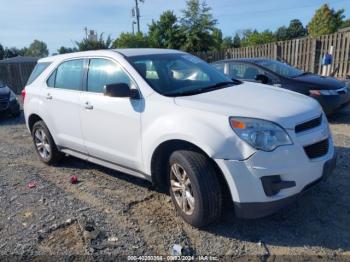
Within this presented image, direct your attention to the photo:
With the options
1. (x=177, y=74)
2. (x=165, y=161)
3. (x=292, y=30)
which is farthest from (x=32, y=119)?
(x=292, y=30)

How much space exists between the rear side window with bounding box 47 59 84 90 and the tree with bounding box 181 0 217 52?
2476 cm

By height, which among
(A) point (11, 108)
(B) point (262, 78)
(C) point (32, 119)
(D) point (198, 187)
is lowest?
(A) point (11, 108)

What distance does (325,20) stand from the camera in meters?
54.3

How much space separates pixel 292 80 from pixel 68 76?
4.76 m

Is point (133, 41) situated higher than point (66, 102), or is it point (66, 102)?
point (133, 41)

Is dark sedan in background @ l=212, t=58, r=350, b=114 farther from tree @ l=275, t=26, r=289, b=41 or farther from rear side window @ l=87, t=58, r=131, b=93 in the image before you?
tree @ l=275, t=26, r=289, b=41

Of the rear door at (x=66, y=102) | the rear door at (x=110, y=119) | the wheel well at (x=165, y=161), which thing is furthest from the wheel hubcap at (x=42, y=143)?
the wheel well at (x=165, y=161)

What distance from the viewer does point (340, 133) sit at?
6336 millimetres

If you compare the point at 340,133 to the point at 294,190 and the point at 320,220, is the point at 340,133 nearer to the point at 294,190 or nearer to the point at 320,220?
the point at 320,220

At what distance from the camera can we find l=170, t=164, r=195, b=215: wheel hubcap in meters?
3.33

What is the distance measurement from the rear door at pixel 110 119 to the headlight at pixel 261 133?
3.90 ft

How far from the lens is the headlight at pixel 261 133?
288 cm

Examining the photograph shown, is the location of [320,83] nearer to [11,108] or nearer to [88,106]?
[88,106]

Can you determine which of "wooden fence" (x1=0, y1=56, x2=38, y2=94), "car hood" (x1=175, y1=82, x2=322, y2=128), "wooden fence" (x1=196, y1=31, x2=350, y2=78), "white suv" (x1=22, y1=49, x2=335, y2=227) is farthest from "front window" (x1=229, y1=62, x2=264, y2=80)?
"wooden fence" (x1=0, y1=56, x2=38, y2=94)
